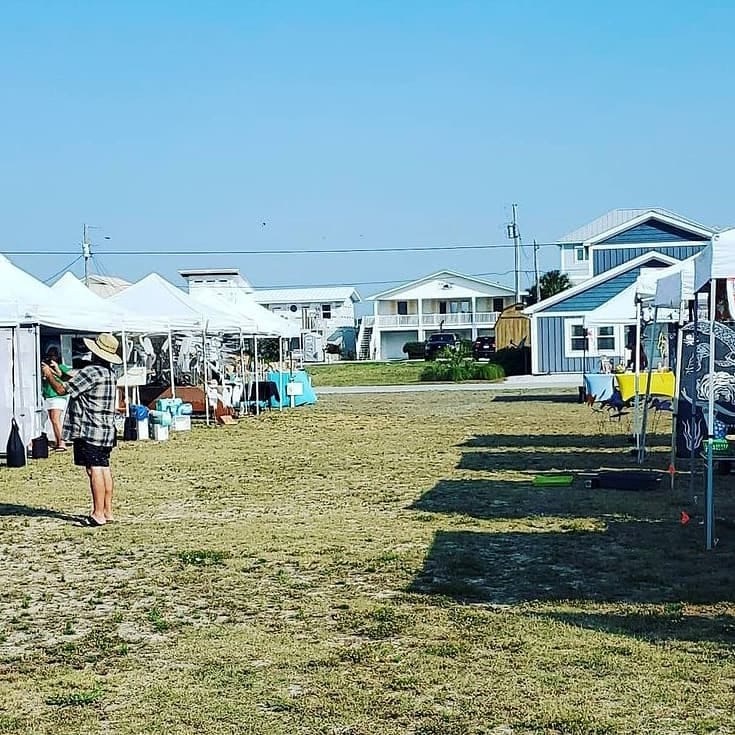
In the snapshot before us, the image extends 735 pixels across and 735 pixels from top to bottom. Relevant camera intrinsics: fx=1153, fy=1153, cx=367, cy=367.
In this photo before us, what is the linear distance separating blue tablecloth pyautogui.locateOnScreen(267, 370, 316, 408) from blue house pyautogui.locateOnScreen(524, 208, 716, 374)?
13087 millimetres

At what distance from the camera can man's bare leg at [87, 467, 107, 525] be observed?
1005 centimetres

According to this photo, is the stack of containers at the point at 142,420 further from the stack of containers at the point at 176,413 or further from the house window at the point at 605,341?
the house window at the point at 605,341

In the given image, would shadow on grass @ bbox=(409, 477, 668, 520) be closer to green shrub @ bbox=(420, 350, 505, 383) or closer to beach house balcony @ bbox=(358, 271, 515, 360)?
green shrub @ bbox=(420, 350, 505, 383)

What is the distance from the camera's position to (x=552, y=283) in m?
67.0

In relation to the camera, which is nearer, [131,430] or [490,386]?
[131,430]

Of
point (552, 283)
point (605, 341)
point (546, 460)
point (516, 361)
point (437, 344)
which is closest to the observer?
point (546, 460)

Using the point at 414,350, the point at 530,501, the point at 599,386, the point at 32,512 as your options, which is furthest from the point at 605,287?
the point at 32,512

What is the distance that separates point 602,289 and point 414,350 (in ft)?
90.9

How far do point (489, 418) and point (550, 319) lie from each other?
19415 mm

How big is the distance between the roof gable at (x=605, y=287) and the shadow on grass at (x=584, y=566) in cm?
3049

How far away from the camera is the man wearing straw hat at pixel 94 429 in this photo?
1006 cm

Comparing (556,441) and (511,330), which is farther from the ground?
(511,330)

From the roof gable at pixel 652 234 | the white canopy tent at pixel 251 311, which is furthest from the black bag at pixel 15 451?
the roof gable at pixel 652 234

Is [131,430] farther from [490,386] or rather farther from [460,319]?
[460,319]
